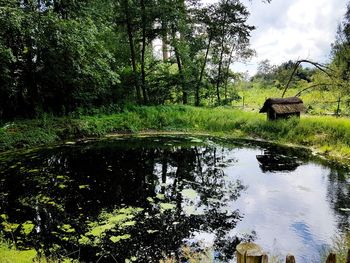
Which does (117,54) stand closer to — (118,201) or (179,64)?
(179,64)

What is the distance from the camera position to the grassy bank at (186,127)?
39.7 ft

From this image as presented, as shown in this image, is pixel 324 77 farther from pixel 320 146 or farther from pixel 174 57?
pixel 174 57

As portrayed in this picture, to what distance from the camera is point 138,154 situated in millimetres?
11742

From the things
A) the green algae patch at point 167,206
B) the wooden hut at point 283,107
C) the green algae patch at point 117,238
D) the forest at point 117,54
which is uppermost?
the forest at point 117,54

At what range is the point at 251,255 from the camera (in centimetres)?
217

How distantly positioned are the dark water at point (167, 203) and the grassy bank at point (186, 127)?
1.32m

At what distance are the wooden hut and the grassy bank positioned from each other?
42 cm

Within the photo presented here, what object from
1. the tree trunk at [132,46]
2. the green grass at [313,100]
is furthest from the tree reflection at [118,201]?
the green grass at [313,100]

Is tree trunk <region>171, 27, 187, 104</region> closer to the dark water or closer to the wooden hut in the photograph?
the wooden hut

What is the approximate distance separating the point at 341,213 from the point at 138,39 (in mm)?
14960

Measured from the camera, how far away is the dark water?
5.23 meters

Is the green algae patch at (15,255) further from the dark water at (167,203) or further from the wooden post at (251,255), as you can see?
the wooden post at (251,255)

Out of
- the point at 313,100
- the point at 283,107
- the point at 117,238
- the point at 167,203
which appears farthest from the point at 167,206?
the point at 313,100

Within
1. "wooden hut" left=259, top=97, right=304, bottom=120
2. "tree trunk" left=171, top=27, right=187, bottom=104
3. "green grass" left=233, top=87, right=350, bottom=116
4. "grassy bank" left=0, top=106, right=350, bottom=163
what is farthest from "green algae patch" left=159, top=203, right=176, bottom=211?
"green grass" left=233, top=87, right=350, bottom=116
